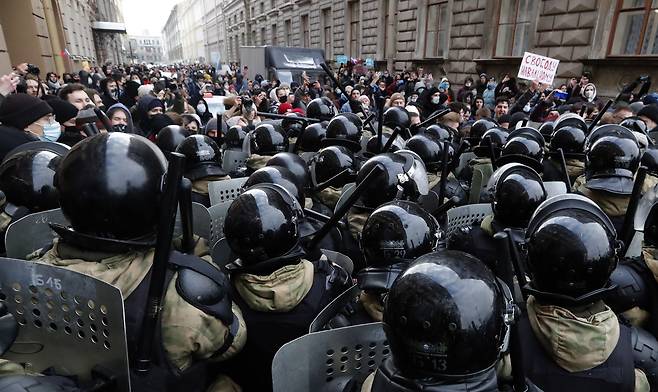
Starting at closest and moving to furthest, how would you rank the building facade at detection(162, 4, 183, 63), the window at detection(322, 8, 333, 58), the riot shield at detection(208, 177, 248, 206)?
the riot shield at detection(208, 177, 248, 206)
the window at detection(322, 8, 333, 58)
the building facade at detection(162, 4, 183, 63)

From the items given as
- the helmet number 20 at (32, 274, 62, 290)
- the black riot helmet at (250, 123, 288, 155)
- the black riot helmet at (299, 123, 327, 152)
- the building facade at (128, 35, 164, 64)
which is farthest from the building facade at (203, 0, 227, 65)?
the helmet number 20 at (32, 274, 62, 290)

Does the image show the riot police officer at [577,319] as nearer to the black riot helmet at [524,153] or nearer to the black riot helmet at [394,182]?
the black riot helmet at [394,182]

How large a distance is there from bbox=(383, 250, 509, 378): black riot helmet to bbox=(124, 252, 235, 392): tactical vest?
772 millimetres

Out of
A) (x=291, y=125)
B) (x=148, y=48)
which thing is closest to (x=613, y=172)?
(x=291, y=125)

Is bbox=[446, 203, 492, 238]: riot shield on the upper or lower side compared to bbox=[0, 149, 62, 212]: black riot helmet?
lower

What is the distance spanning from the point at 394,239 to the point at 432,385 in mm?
872

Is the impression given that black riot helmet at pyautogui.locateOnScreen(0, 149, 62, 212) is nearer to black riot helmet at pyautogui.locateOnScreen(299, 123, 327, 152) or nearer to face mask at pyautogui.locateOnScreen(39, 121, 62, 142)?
face mask at pyautogui.locateOnScreen(39, 121, 62, 142)

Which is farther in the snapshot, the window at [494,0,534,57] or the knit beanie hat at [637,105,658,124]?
the window at [494,0,534,57]

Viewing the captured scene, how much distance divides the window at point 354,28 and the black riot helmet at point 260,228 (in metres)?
23.1

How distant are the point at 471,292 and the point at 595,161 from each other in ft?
9.38

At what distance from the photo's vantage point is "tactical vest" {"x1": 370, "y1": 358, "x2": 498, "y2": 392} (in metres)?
1.18

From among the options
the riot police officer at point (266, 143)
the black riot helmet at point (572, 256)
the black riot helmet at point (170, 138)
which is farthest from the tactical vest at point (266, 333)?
the black riot helmet at point (170, 138)

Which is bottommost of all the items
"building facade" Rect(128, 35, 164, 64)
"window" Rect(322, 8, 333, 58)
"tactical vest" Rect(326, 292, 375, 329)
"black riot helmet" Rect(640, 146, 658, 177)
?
"tactical vest" Rect(326, 292, 375, 329)

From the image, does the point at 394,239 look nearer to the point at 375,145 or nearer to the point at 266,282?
the point at 266,282
